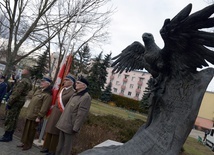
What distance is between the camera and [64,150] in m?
5.04

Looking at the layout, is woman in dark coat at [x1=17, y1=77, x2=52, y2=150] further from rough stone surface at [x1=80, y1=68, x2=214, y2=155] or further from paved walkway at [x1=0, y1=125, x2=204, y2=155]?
rough stone surface at [x1=80, y1=68, x2=214, y2=155]

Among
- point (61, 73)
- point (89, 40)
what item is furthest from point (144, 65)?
point (89, 40)

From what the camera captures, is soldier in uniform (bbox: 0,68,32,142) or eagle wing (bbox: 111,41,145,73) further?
soldier in uniform (bbox: 0,68,32,142)

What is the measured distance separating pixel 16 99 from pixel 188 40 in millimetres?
4639

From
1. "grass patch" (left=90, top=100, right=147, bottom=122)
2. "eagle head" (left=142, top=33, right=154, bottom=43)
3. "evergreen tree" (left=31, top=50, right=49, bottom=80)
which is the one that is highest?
"eagle head" (left=142, top=33, right=154, bottom=43)

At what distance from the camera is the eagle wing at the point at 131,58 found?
14.3ft

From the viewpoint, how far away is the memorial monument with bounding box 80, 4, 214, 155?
307 centimetres

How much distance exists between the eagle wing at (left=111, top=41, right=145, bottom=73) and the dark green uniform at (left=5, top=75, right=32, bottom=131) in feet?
9.41

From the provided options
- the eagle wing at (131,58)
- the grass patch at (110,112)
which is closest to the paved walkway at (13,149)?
the eagle wing at (131,58)

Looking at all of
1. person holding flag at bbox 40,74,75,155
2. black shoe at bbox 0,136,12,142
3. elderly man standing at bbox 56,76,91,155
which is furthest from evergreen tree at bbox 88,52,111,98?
elderly man standing at bbox 56,76,91,155

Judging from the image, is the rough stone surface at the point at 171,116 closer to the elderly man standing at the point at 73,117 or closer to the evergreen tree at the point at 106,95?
the elderly man standing at the point at 73,117

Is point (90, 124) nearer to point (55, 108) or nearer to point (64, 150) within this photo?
point (55, 108)

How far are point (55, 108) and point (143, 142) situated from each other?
9.84 ft

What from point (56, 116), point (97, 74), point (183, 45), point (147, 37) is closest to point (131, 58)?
point (147, 37)
